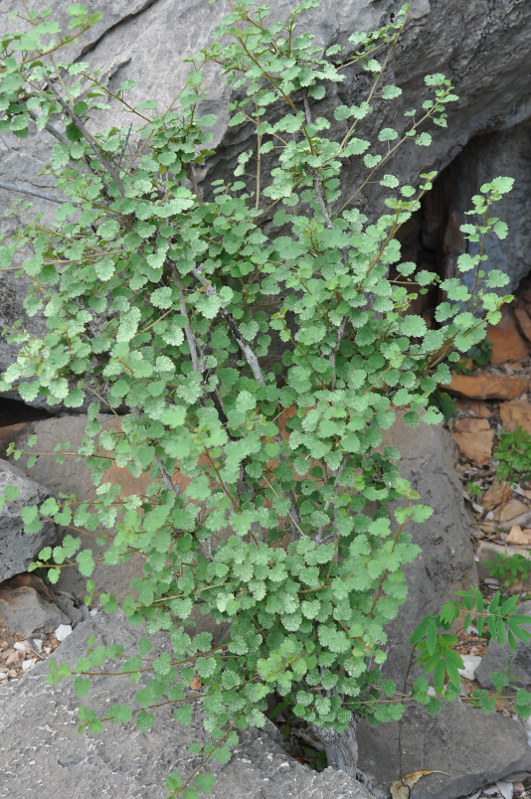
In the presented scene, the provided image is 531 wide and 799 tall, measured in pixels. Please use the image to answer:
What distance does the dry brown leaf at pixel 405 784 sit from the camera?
7.48 ft

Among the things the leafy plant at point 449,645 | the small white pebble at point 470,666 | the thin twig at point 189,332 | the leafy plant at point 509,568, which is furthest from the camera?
the leafy plant at point 509,568

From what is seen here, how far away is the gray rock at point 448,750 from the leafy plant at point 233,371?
471 mm

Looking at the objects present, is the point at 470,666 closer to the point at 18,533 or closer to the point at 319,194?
the point at 18,533

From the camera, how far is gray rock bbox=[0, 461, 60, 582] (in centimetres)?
254

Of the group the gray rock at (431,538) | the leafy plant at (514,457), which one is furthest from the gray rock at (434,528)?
the leafy plant at (514,457)

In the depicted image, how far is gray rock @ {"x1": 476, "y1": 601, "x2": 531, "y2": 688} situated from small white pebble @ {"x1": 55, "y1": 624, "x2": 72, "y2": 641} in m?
1.66

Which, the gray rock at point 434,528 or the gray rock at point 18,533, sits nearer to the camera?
the gray rock at point 18,533

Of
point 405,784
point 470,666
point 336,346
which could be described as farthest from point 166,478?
point 470,666

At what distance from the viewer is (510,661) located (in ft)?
8.91

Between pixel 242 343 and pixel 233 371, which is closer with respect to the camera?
pixel 233 371

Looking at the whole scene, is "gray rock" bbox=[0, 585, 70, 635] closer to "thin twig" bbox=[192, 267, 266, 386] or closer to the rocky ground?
the rocky ground

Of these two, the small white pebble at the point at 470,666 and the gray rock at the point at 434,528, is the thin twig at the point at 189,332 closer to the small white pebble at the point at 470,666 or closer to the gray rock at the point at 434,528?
the gray rock at the point at 434,528

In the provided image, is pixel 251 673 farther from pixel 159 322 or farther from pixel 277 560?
pixel 159 322

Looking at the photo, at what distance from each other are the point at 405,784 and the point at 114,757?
100 cm
